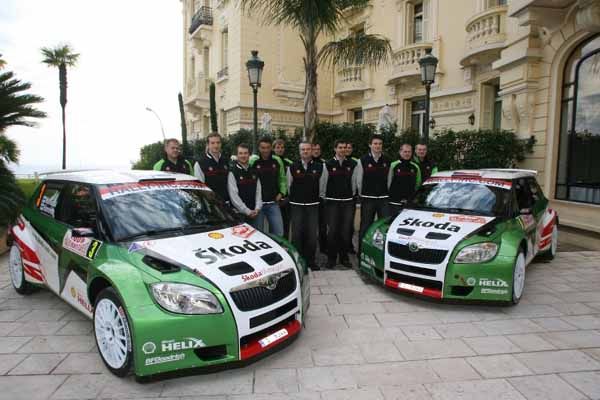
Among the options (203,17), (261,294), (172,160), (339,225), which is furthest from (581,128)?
(203,17)

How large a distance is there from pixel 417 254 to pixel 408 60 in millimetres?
12495

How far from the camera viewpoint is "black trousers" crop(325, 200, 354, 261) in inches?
244

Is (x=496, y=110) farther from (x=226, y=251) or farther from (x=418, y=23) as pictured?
(x=226, y=251)

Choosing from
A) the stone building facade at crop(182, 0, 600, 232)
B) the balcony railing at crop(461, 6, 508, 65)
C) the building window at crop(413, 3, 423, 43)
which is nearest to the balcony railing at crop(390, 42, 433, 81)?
the stone building facade at crop(182, 0, 600, 232)

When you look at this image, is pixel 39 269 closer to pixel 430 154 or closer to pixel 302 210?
pixel 302 210

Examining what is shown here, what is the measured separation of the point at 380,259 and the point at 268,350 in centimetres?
222

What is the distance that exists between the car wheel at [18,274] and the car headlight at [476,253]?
16.5ft

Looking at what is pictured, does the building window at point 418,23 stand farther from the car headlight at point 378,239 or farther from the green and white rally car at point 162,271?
the green and white rally car at point 162,271

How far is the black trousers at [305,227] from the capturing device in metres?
6.08

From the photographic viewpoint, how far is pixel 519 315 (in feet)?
14.5

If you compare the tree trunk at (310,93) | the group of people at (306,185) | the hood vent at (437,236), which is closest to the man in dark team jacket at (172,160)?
the group of people at (306,185)

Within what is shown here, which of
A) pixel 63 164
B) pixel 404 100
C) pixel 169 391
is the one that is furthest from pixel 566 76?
pixel 63 164

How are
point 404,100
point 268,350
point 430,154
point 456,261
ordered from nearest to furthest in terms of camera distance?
1. point 268,350
2. point 456,261
3. point 430,154
4. point 404,100

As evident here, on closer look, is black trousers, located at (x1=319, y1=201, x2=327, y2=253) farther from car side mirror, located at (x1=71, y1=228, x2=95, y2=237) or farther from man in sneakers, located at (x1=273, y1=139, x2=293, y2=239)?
car side mirror, located at (x1=71, y1=228, x2=95, y2=237)
